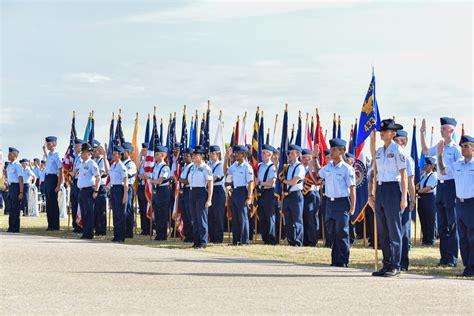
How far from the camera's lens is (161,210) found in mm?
20250

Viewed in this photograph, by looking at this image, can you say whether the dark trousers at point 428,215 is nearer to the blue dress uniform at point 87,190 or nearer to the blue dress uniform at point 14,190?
the blue dress uniform at point 87,190

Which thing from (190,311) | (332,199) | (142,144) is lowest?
(190,311)

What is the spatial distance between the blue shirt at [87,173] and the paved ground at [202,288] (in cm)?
464

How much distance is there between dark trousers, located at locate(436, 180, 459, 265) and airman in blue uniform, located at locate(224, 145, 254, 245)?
15.0ft

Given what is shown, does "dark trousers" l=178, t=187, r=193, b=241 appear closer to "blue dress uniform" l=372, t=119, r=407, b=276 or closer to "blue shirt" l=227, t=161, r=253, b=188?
"blue shirt" l=227, t=161, r=253, b=188

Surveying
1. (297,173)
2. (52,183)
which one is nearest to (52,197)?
(52,183)

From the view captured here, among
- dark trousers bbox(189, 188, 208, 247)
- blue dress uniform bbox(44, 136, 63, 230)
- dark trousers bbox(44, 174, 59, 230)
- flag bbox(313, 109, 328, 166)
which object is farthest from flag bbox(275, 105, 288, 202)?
dark trousers bbox(44, 174, 59, 230)

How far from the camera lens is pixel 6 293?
10.2m

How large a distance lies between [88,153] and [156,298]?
10401 millimetres

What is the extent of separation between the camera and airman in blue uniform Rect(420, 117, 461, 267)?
14562 mm

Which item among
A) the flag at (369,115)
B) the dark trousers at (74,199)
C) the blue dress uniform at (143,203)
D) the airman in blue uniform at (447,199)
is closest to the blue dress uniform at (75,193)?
the dark trousers at (74,199)

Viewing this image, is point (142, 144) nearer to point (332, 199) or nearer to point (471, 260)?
point (332, 199)

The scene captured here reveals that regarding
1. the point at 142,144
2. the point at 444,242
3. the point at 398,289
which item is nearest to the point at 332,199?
the point at 444,242

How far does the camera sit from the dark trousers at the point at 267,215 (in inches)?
753
